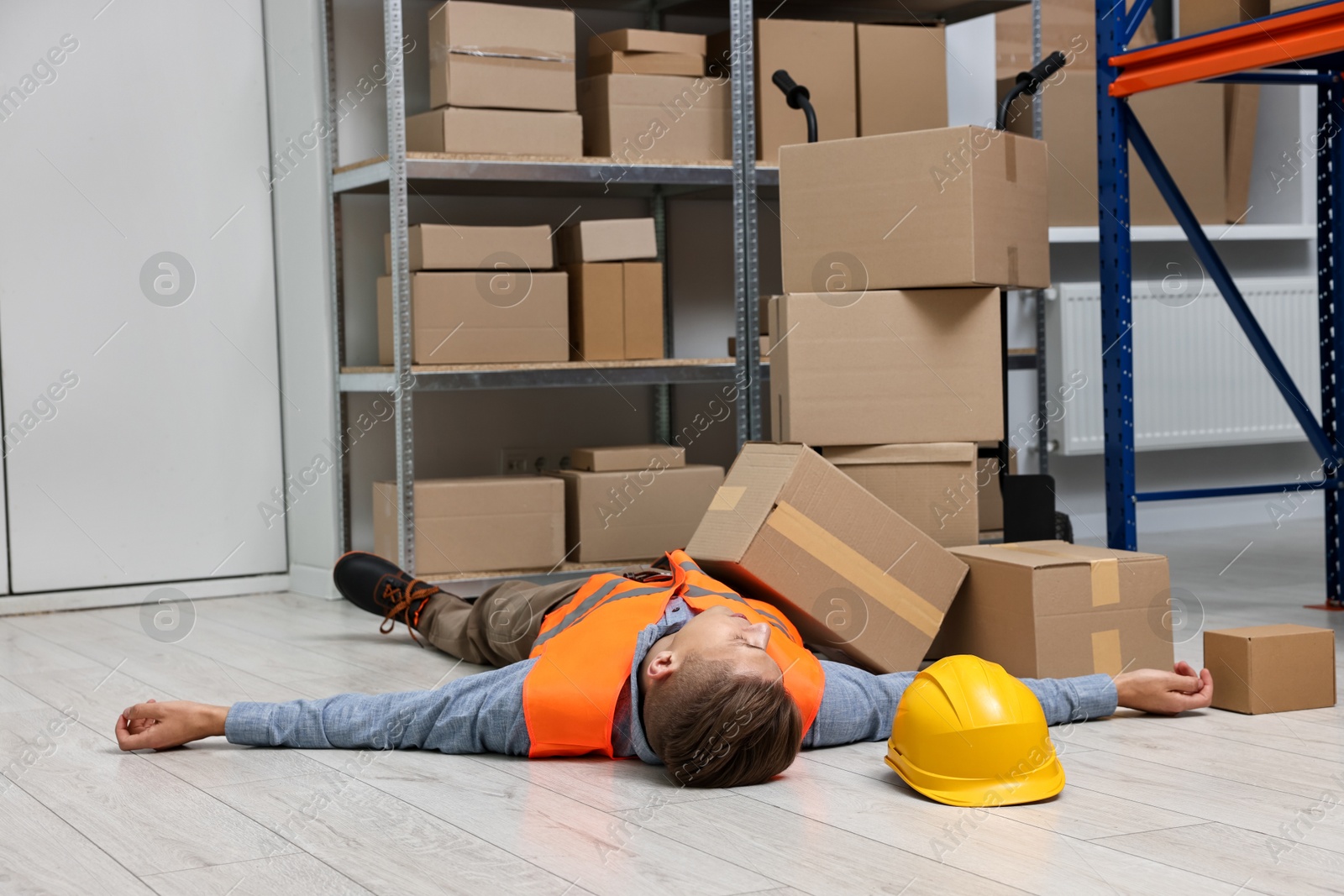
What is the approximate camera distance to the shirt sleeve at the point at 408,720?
1.95m

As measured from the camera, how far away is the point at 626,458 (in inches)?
133

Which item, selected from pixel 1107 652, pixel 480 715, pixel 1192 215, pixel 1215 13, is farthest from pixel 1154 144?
pixel 480 715

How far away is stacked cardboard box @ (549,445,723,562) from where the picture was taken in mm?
3342

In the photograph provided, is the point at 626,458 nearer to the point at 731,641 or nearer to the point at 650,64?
the point at 650,64

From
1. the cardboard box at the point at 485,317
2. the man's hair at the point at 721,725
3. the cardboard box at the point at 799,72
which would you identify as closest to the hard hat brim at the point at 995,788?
the man's hair at the point at 721,725

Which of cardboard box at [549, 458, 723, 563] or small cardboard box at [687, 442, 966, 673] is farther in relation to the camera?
cardboard box at [549, 458, 723, 563]

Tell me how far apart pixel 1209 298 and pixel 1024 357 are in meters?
1.03

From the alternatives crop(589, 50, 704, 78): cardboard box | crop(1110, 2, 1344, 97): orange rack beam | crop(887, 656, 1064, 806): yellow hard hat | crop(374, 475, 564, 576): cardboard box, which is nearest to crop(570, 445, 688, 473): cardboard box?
crop(374, 475, 564, 576): cardboard box

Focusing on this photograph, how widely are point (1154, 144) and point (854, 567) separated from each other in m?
2.70

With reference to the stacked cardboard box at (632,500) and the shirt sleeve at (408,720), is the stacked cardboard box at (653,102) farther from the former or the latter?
the shirt sleeve at (408,720)

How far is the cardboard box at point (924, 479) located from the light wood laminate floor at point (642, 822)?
576 mm

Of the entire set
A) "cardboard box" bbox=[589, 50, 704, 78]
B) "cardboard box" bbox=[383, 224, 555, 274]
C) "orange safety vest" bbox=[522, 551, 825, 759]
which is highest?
"cardboard box" bbox=[589, 50, 704, 78]

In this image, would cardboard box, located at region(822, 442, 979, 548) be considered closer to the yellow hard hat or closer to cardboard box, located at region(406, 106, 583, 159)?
the yellow hard hat

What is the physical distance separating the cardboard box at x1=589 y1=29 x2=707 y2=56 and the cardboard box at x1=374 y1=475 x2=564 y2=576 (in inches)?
41.5
